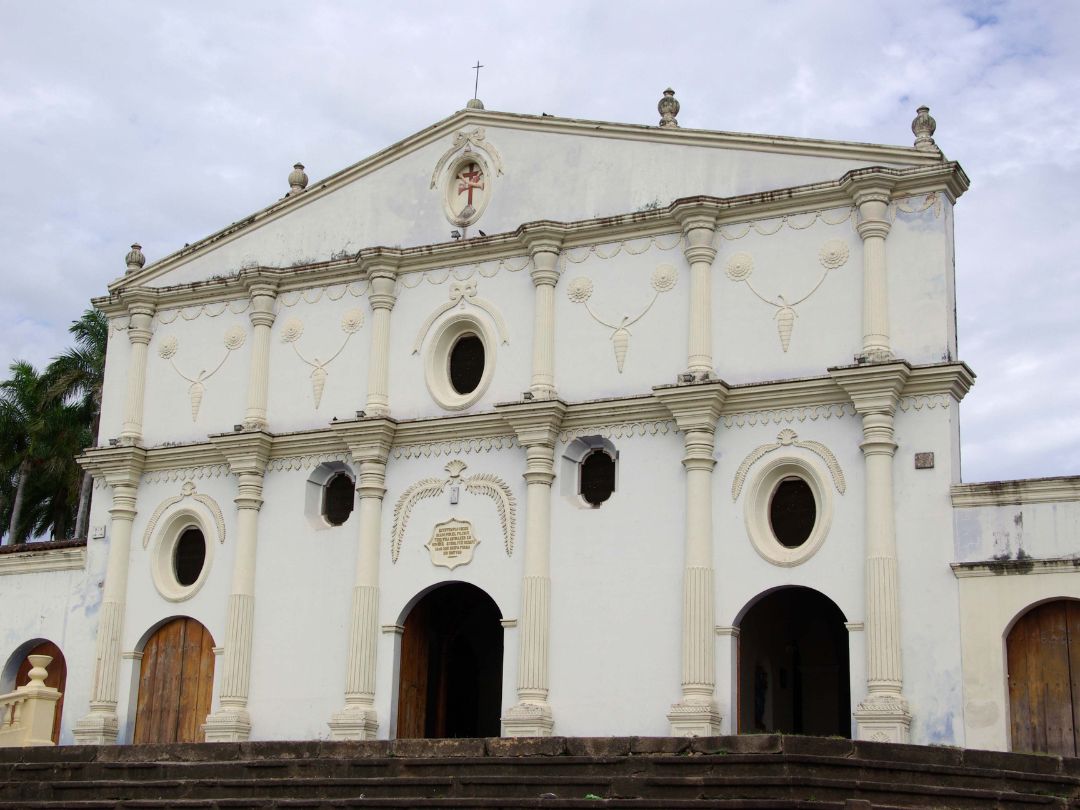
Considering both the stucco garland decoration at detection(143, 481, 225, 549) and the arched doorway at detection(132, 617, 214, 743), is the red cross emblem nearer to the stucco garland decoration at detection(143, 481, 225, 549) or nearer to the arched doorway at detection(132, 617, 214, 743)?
the stucco garland decoration at detection(143, 481, 225, 549)

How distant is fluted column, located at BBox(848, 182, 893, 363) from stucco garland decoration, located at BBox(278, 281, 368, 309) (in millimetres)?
8255

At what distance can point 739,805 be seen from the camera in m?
13.9

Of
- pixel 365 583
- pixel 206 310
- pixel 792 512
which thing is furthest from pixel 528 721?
pixel 206 310

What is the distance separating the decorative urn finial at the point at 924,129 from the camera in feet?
69.1

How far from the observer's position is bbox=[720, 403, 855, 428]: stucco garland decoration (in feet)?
68.0

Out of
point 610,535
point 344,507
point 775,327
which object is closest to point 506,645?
point 610,535

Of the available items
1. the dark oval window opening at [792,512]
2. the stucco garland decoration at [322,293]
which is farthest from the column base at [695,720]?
the stucco garland decoration at [322,293]

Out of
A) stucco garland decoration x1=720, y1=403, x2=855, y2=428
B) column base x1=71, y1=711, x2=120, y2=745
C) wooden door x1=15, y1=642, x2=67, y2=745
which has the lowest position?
column base x1=71, y1=711, x2=120, y2=745

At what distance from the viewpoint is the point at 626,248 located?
22906 millimetres

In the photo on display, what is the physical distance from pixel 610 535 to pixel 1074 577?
6.36 metres

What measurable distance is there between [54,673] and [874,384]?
15.0m

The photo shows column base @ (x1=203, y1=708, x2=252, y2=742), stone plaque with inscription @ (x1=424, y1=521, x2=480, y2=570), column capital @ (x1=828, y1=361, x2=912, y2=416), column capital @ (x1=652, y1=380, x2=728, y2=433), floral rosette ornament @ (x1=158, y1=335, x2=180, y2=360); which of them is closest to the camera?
column capital @ (x1=828, y1=361, x2=912, y2=416)

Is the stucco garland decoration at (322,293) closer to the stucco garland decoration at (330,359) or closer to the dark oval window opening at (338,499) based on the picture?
the stucco garland decoration at (330,359)

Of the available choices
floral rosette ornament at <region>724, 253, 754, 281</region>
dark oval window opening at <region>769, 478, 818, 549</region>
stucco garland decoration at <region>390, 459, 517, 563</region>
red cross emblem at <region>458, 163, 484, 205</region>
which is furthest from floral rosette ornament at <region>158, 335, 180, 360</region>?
dark oval window opening at <region>769, 478, 818, 549</region>
